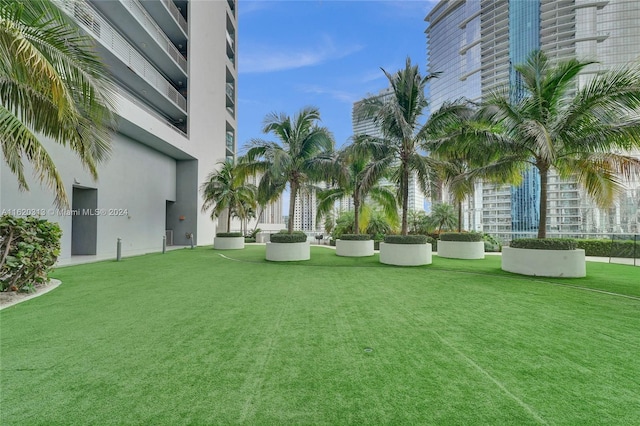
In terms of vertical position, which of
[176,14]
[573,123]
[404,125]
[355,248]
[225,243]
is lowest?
[225,243]

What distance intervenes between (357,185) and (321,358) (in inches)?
469

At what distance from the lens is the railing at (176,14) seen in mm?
19569

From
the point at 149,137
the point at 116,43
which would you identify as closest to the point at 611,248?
the point at 149,137

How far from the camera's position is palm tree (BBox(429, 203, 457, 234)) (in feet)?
80.4

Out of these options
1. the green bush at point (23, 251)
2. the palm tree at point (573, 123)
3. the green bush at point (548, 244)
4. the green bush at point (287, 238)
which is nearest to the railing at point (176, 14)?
the green bush at point (287, 238)

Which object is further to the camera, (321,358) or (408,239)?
(408,239)

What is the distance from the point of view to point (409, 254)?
10.5m

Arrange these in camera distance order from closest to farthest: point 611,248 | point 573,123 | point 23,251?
point 23,251 < point 573,123 < point 611,248

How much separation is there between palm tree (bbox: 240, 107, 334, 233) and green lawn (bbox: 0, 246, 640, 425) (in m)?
7.70

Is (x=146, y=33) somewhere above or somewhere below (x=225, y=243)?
above

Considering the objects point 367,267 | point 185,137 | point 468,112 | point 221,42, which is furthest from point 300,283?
point 221,42

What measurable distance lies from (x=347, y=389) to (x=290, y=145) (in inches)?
452

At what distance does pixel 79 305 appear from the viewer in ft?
17.0

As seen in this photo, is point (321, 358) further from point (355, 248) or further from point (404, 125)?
point (355, 248)
